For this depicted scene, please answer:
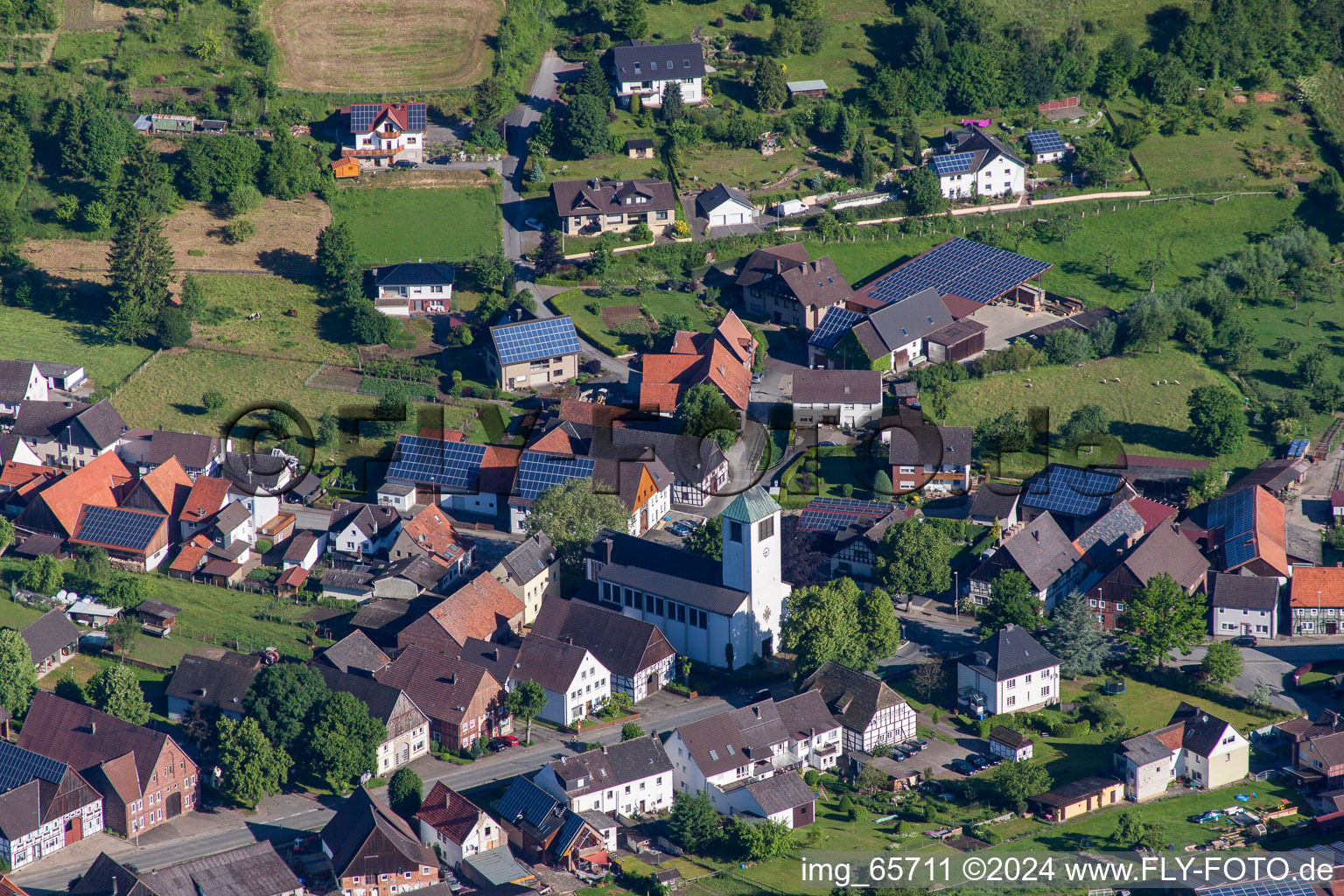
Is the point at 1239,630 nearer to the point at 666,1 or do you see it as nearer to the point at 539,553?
the point at 539,553

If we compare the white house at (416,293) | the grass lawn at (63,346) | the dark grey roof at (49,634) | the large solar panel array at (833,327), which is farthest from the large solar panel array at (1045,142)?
the dark grey roof at (49,634)

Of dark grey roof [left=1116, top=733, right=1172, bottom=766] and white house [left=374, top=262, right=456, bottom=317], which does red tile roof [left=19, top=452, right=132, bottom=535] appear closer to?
white house [left=374, top=262, right=456, bottom=317]

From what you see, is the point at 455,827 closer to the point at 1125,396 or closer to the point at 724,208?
the point at 1125,396

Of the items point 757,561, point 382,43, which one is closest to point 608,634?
point 757,561

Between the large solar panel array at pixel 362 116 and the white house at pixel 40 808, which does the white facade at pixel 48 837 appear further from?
the large solar panel array at pixel 362 116

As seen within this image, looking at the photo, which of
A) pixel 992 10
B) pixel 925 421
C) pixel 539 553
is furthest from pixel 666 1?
pixel 539 553

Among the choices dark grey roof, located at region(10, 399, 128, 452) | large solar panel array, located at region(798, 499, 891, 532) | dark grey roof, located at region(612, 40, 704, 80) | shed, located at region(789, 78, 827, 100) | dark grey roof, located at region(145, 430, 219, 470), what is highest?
dark grey roof, located at region(612, 40, 704, 80)

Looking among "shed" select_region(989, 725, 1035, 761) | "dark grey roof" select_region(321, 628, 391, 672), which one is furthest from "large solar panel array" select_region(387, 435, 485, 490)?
"shed" select_region(989, 725, 1035, 761)
